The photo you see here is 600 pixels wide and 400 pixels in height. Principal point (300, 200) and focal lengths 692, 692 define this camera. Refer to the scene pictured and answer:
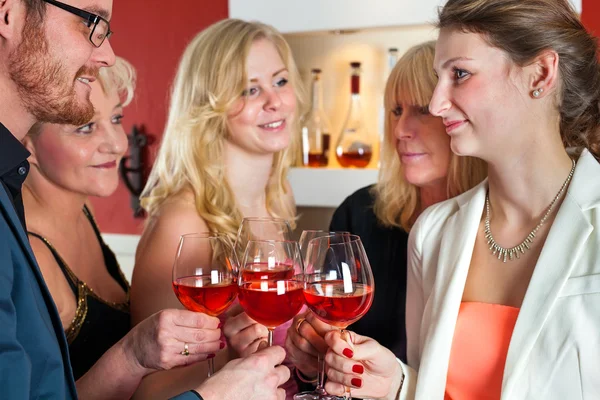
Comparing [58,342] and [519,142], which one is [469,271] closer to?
[519,142]

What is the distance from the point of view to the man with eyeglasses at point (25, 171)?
3.59ft

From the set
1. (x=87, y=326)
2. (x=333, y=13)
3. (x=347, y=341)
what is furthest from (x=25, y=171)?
(x=333, y=13)

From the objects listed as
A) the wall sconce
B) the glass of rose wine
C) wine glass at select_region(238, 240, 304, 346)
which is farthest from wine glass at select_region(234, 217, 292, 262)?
the wall sconce

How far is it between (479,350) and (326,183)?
4.46 feet

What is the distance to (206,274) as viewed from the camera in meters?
1.29

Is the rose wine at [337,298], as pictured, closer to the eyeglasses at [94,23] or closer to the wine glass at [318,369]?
the wine glass at [318,369]

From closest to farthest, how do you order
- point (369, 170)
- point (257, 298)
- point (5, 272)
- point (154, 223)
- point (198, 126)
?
point (5, 272) → point (257, 298) → point (154, 223) → point (198, 126) → point (369, 170)

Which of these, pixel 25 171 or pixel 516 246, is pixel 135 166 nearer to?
pixel 25 171

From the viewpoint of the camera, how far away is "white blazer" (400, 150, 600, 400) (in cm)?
132

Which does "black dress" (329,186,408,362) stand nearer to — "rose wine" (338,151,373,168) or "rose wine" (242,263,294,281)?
"rose wine" (338,151,373,168)

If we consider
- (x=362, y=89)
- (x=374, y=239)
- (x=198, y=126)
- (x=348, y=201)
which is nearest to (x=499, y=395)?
(x=374, y=239)

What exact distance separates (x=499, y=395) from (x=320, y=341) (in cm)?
40

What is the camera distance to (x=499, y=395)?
4.78 feet

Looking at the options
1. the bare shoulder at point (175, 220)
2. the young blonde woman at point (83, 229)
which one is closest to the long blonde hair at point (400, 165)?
the bare shoulder at point (175, 220)
